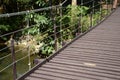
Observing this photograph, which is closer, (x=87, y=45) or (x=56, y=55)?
(x=56, y=55)

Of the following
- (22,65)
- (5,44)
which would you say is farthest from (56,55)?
(5,44)

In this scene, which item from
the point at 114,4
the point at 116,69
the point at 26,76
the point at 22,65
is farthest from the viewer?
the point at 114,4

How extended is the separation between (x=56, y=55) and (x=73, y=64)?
0.88 m

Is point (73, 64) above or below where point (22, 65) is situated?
above

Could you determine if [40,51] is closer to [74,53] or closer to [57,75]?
[74,53]

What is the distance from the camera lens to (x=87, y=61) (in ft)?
22.2

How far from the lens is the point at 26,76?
5.78 m

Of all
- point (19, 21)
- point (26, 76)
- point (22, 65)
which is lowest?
point (22, 65)

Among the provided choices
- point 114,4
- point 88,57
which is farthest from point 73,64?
point 114,4

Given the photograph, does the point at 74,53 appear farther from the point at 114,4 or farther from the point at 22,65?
the point at 114,4

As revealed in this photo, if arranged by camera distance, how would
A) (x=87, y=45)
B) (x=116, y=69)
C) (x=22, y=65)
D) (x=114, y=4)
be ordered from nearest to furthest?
(x=116, y=69) → (x=87, y=45) → (x=22, y=65) → (x=114, y=4)

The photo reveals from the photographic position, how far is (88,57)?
7066 mm

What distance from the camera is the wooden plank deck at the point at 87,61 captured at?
19.0 feet

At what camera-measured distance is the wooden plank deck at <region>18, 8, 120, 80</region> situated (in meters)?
5.80
